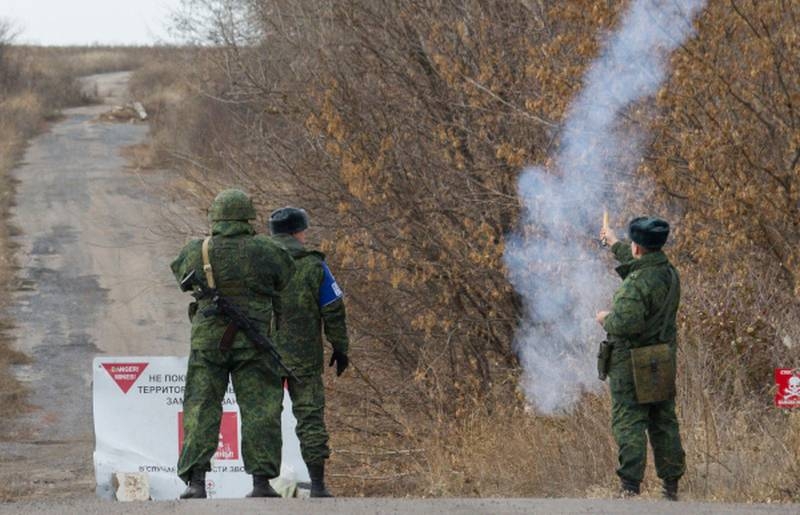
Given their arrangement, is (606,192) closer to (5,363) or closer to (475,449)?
(475,449)

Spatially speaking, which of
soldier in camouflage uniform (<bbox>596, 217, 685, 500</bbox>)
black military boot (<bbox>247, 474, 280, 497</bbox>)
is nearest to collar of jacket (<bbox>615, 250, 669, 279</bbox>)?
soldier in camouflage uniform (<bbox>596, 217, 685, 500</bbox>)

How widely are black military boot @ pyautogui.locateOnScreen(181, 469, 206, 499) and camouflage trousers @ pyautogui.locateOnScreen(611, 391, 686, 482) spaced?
2.24 m

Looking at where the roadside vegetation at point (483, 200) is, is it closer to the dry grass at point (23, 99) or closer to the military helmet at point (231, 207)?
the military helmet at point (231, 207)

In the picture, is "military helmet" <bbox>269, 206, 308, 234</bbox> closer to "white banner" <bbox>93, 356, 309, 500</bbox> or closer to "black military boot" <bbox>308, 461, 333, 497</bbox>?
"black military boot" <bbox>308, 461, 333, 497</bbox>

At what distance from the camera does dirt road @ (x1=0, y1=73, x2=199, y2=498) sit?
16703 millimetres

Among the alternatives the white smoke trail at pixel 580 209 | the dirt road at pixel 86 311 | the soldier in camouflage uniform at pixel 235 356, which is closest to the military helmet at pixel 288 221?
the soldier in camouflage uniform at pixel 235 356

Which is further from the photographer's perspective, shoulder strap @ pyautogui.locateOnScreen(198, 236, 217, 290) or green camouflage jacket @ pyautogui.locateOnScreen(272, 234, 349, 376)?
green camouflage jacket @ pyautogui.locateOnScreen(272, 234, 349, 376)

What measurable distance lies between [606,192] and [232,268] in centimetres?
515

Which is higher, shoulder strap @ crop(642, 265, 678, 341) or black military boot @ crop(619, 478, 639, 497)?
shoulder strap @ crop(642, 265, 678, 341)

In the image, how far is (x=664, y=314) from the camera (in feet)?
26.5

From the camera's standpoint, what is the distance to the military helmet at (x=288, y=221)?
865cm

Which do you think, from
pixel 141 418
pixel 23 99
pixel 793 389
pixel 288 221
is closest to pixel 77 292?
pixel 141 418

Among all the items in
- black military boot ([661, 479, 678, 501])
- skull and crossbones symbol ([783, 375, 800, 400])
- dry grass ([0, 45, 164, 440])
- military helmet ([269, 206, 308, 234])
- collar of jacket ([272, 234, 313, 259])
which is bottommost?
black military boot ([661, 479, 678, 501])

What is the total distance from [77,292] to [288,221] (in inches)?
→ 650
